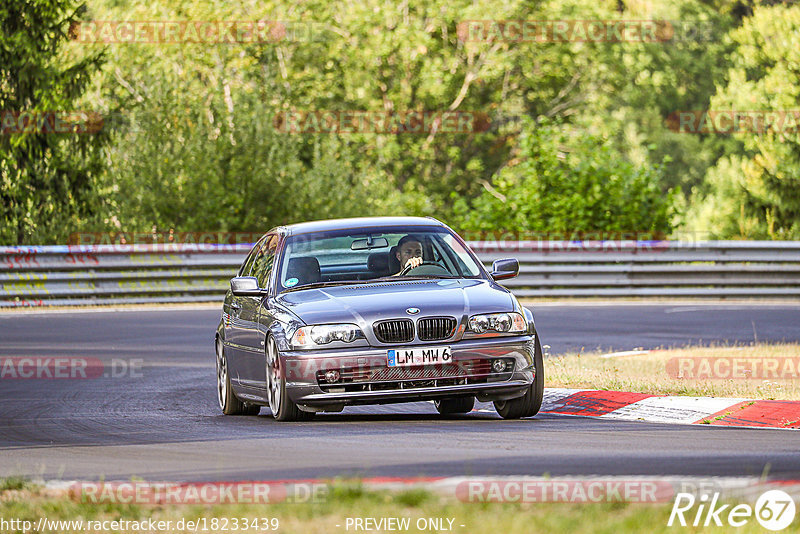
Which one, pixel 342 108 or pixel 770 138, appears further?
pixel 342 108

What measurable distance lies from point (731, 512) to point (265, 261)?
683 centimetres

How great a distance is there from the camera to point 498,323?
10523 mm

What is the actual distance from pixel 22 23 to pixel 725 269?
17770 mm

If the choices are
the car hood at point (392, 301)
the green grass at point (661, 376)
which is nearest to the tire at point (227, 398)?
the car hood at point (392, 301)

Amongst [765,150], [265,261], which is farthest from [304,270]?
[765,150]

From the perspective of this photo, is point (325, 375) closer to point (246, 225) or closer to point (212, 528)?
point (212, 528)

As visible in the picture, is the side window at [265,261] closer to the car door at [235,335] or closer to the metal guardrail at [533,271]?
the car door at [235,335]

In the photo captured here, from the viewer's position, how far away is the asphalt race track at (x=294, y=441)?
791cm

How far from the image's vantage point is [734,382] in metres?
12.6

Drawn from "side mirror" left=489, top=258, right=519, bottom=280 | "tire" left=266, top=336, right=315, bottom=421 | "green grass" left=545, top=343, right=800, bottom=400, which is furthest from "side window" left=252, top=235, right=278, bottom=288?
"green grass" left=545, top=343, right=800, bottom=400

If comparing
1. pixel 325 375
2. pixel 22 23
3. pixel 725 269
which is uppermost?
pixel 22 23

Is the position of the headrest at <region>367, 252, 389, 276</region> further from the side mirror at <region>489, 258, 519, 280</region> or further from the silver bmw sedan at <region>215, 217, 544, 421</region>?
the side mirror at <region>489, 258, 519, 280</region>

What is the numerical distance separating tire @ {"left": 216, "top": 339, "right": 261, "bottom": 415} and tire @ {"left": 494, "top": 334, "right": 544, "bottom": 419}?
2.21 m

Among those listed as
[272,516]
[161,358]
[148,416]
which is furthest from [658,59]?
[272,516]
